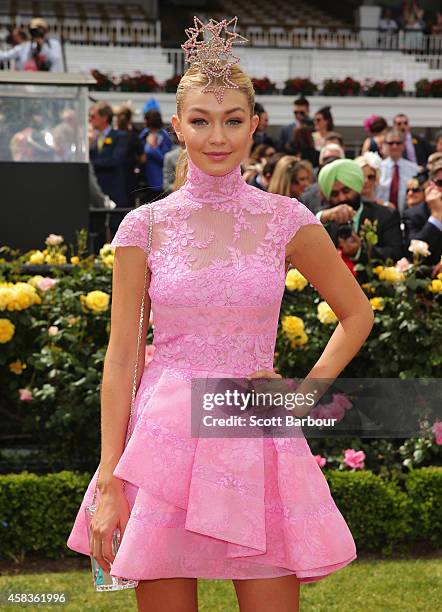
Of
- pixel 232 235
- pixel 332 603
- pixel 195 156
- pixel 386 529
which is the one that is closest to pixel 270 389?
pixel 232 235

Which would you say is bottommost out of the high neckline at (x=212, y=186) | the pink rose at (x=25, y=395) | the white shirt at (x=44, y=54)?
the pink rose at (x=25, y=395)

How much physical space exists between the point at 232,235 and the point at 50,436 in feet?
10.8

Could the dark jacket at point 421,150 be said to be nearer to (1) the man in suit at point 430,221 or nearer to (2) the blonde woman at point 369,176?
(2) the blonde woman at point 369,176

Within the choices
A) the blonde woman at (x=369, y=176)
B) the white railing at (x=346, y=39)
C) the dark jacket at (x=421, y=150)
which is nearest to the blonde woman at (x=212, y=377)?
the blonde woman at (x=369, y=176)

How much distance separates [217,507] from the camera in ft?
8.38

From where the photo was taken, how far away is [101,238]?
32.7ft

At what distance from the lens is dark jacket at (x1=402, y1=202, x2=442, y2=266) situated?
22.6 ft

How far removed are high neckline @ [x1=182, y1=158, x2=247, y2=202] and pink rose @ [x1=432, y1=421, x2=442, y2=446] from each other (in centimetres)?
308

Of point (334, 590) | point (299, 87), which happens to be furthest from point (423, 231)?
point (299, 87)

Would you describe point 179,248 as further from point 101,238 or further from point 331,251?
point 101,238

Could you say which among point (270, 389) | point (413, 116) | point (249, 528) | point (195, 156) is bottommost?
point (413, 116)

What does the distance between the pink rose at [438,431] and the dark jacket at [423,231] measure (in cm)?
157

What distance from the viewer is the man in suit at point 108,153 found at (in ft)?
36.7

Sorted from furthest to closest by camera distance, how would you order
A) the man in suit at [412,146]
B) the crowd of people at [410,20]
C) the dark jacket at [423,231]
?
the crowd of people at [410,20]
the man in suit at [412,146]
the dark jacket at [423,231]
